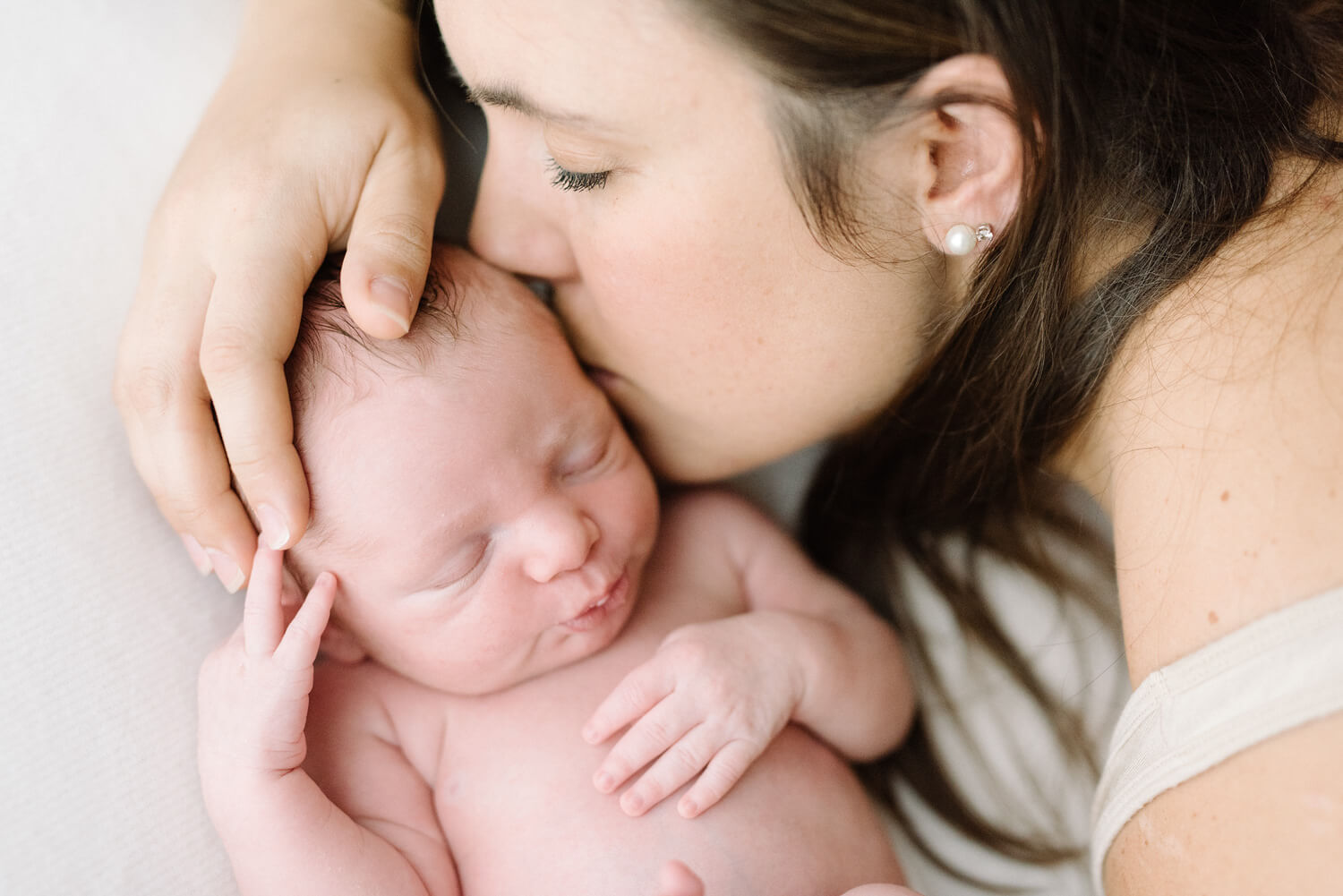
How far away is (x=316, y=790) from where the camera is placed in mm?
1194

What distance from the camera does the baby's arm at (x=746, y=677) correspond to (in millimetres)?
1264

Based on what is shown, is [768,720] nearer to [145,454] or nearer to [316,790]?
[316,790]

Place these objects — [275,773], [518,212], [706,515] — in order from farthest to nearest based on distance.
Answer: [706,515] < [518,212] < [275,773]

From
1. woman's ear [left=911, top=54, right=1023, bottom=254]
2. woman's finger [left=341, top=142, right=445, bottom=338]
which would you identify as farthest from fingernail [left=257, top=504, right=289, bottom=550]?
woman's ear [left=911, top=54, right=1023, bottom=254]

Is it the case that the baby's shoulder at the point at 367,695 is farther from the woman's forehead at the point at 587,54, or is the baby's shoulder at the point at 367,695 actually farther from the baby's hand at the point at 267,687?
the woman's forehead at the point at 587,54

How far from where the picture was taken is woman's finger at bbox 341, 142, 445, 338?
3.70 feet

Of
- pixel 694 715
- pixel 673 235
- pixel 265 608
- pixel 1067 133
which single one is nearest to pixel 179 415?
pixel 265 608

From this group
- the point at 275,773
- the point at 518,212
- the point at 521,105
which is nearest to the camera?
the point at 521,105

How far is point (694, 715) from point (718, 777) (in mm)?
81

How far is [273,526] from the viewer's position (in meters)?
1.16

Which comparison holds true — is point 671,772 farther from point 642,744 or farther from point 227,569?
point 227,569

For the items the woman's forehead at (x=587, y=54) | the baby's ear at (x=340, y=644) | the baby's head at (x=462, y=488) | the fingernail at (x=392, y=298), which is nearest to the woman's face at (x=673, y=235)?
the woman's forehead at (x=587, y=54)

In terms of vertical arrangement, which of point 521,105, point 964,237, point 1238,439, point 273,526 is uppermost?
point 521,105

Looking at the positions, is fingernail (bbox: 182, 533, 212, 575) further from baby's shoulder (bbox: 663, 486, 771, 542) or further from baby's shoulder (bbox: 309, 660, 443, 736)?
baby's shoulder (bbox: 663, 486, 771, 542)
